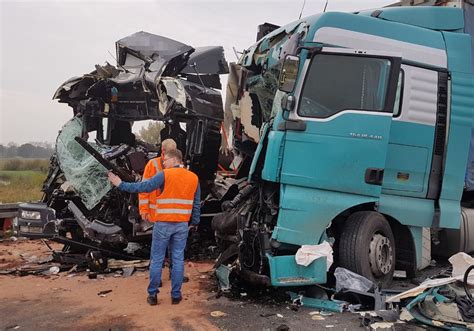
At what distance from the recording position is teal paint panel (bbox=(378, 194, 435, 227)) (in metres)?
4.63

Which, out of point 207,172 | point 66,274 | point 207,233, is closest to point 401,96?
point 207,172

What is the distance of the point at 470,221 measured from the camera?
5.26 meters

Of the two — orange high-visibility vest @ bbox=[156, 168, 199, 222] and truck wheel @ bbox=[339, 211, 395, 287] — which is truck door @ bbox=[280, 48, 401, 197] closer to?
truck wheel @ bbox=[339, 211, 395, 287]

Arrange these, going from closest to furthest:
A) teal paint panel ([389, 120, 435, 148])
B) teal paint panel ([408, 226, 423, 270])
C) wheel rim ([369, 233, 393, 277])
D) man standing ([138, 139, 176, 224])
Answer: wheel rim ([369, 233, 393, 277]) < teal paint panel ([389, 120, 435, 148]) < teal paint panel ([408, 226, 423, 270]) < man standing ([138, 139, 176, 224])

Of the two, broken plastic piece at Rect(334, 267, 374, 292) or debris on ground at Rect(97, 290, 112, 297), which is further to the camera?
debris on ground at Rect(97, 290, 112, 297)

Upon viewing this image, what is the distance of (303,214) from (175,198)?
1276 millimetres

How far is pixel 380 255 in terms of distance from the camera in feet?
14.9

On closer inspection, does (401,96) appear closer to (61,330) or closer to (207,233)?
(207,233)

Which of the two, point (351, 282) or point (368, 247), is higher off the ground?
point (368, 247)

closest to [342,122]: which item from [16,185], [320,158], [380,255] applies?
[320,158]

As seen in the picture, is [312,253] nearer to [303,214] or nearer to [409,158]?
[303,214]

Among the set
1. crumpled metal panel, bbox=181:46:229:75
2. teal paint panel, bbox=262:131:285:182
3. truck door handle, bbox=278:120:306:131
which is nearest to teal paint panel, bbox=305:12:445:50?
truck door handle, bbox=278:120:306:131

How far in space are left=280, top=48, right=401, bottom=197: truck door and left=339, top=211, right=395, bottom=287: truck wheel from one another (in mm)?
296

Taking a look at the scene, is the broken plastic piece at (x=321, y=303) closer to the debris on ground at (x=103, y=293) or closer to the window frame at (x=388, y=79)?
the window frame at (x=388, y=79)
